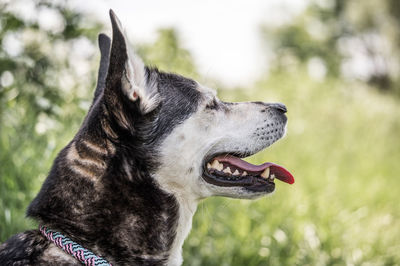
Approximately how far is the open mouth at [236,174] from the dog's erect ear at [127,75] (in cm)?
52

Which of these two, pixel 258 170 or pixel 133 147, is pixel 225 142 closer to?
pixel 258 170

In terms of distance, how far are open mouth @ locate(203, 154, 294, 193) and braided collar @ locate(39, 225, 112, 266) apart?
0.78 m

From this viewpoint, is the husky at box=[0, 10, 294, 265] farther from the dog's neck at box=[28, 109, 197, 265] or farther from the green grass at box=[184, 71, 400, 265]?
the green grass at box=[184, 71, 400, 265]

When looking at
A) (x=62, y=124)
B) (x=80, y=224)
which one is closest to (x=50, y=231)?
(x=80, y=224)

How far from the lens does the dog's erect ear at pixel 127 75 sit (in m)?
2.11

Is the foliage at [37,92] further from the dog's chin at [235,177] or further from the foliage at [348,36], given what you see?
the foliage at [348,36]

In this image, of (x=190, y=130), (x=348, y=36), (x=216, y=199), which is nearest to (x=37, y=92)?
(x=216, y=199)

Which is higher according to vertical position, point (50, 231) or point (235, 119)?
point (235, 119)

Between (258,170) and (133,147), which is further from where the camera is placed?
(258,170)

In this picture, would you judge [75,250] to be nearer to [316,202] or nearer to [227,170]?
[227,170]

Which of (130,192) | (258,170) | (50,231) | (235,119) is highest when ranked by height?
(235,119)

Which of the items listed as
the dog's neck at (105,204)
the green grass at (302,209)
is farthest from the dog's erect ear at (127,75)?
the green grass at (302,209)

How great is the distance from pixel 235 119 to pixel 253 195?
19.1 inches

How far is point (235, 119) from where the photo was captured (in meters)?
2.88
